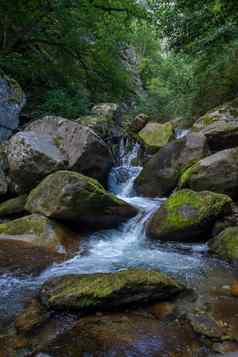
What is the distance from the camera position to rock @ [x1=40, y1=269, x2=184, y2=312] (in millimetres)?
3555

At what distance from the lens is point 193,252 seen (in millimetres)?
5633

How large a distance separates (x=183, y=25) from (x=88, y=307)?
24.2 ft

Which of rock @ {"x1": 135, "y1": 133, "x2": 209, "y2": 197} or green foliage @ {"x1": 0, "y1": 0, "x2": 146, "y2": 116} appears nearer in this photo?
rock @ {"x1": 135, "y1": 133, "x2": 209, "y2": 197}

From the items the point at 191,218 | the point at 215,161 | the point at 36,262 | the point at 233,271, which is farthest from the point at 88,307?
the point at 215,161

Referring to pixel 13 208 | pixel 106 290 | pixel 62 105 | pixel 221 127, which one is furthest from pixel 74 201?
pixel 62 105

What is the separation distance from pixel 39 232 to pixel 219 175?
397cm

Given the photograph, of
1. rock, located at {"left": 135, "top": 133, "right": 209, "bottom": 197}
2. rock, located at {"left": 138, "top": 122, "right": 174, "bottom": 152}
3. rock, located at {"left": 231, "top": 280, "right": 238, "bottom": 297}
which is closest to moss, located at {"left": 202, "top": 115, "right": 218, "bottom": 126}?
rock, located at {"left": 135, "top": 133, "right": 209, "bottom": 197}

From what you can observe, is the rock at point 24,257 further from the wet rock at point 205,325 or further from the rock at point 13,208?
the wet rock at point 205,325

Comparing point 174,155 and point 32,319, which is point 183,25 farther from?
point 32,319

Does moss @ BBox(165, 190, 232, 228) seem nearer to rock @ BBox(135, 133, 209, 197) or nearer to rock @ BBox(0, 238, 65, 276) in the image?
rock @ BBox(135, 133, 209, 197)

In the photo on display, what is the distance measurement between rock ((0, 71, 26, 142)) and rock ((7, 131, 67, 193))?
47.5 inches

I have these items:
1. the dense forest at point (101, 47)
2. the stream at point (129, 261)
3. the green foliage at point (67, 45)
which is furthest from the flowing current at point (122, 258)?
the green foliage at point (67, 45)

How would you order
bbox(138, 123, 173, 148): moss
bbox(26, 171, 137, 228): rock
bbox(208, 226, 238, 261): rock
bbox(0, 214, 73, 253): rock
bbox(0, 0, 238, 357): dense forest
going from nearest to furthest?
bbox(0, 0, 238, 357): dense forest, bbox(208, 226, 238, 261): rock, bbox(0, 214, 73, 253): rock, bbox(26, 171, 137, 228): rock, bbox(138, 123, 173, 148): moss

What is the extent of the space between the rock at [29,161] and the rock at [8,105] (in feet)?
3.96
